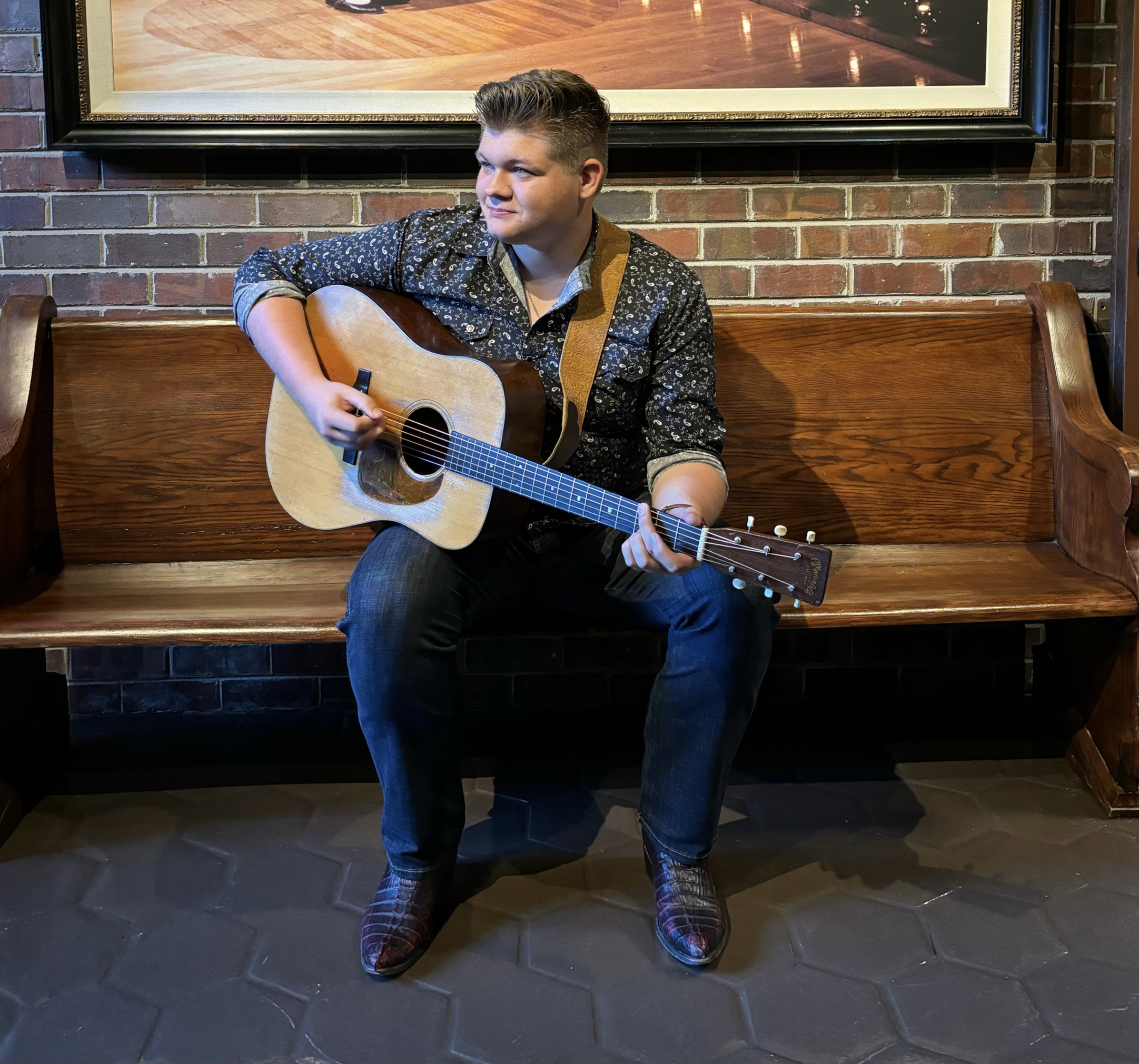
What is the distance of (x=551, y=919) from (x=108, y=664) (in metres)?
1.54

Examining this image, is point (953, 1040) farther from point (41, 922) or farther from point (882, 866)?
point (41, 922)

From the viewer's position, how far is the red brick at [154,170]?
107 inches

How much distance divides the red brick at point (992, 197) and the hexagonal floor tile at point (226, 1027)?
237cm

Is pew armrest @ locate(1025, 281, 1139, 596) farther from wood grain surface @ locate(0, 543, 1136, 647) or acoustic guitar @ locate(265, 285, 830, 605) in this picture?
acoustic guitar @ locate(265, 285, 830, 605)

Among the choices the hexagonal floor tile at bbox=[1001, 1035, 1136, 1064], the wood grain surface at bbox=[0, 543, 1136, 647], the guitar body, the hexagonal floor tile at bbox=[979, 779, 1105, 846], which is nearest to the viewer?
the hexagonal floor tile at bbox=[1001, 1035, 1136, 1064]

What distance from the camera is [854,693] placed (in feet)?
9.95

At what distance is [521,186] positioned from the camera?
197cm

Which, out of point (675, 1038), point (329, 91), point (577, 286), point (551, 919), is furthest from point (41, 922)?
point (329, 91)

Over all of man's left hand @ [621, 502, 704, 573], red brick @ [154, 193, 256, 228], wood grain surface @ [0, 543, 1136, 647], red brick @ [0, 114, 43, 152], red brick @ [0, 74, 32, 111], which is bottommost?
wood grain surface @ [0, 543, 1136, 647]

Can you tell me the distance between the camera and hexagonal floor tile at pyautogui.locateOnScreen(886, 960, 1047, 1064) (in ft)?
5.45

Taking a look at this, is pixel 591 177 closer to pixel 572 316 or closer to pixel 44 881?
pixel 572 316

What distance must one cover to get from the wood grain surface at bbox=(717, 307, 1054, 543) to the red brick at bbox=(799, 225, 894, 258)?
274 mm

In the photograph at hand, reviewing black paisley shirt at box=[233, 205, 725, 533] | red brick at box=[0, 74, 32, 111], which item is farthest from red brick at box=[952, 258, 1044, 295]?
red brick at box=[0, 74, 32, 111]

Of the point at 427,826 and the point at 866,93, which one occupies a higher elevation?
the point at 866,93
